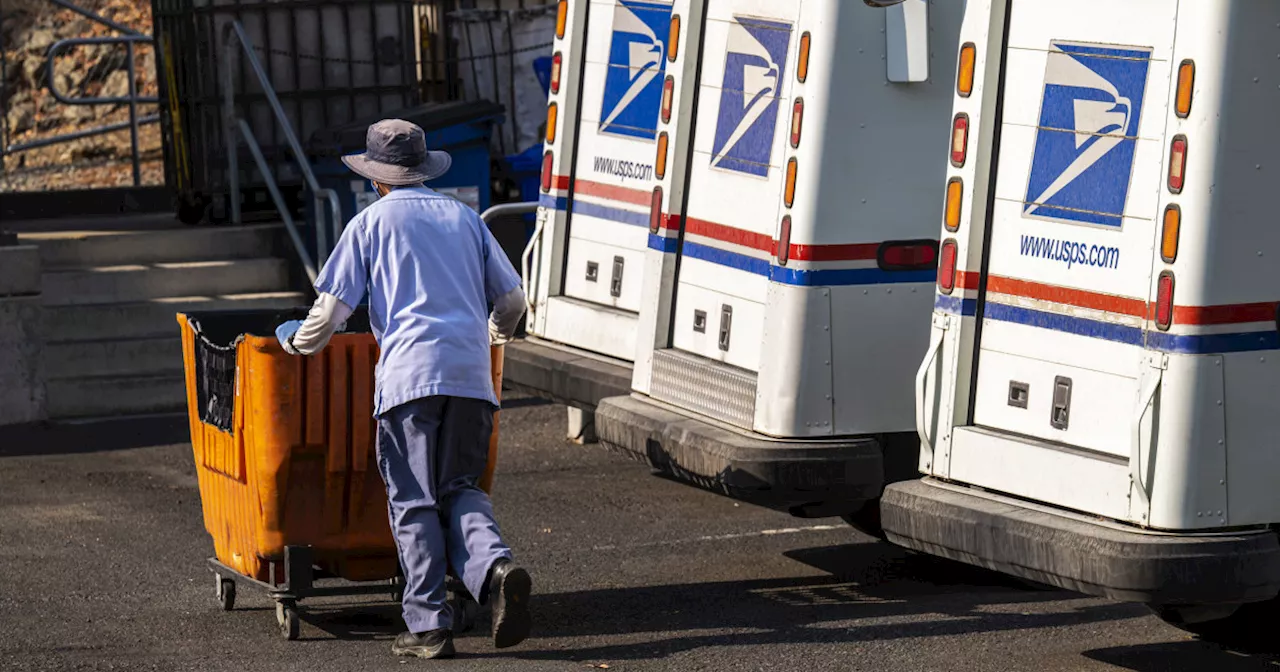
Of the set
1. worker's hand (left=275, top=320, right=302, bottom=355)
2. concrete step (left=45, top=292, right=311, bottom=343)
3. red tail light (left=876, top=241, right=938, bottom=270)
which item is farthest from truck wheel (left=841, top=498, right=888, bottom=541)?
concrete step (left=45, top=292, right=311, bottom=343)

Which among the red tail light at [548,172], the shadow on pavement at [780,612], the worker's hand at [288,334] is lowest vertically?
the shadow on pavement at [780,612]

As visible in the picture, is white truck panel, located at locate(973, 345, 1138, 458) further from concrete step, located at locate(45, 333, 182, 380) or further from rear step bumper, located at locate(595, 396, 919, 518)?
concrete step, located at locate(45, 333, 182, 380)

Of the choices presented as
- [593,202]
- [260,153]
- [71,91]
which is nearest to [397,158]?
[593,202]

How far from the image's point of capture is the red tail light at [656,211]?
8305 millimetres

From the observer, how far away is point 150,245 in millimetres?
13070

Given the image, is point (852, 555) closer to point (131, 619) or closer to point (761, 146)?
point (761, 146)

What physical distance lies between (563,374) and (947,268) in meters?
2.79

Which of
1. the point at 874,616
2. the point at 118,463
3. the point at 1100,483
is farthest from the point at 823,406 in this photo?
the point at 118,463

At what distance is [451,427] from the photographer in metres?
6.72

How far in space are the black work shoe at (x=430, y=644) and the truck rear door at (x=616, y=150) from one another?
2.78 metres

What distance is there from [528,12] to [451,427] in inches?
361

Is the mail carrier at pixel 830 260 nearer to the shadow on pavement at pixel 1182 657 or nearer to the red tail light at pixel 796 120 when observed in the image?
the red tail light at pixel 796 120

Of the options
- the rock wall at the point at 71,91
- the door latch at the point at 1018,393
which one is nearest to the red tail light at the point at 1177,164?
the door latch at the point at 1018,393

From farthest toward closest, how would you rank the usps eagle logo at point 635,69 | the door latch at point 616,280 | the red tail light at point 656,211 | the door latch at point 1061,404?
the door latch at point 616,280
the usps eagle logo at point 635,69
the red tail light at point 656,211
the door latch at point 1061,404
